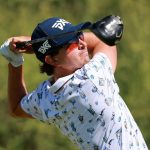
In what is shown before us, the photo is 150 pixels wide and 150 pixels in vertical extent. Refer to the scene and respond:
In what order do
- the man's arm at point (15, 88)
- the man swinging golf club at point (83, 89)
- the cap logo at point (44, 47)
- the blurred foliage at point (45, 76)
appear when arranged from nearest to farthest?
the man swinging golf club at point (83, 89) < the cap logo at point (44, 47) < the man's arm at point (15, 88) < the blurred foliage at point (45, 76)

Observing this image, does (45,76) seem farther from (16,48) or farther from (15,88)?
(16,48)

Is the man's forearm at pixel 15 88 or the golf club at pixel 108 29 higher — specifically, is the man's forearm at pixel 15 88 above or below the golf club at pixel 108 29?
below

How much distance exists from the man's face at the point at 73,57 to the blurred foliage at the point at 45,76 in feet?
30.2

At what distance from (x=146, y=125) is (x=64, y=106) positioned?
416 inches

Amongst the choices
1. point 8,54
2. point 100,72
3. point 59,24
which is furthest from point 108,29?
point 8,54

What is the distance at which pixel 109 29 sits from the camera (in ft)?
12.7

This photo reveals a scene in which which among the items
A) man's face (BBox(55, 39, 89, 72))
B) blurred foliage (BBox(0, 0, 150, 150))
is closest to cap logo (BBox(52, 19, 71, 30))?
man's face (BBox(55, 39, 89, 72))

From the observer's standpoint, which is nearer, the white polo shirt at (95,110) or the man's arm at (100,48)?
the white polo shirt at (95,110)

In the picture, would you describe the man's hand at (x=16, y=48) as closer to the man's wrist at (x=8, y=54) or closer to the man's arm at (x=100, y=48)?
the man's wrist at (x=8, y=54)

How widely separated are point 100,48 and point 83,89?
388mm

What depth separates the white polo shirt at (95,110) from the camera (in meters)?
3.95

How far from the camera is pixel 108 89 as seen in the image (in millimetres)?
3986

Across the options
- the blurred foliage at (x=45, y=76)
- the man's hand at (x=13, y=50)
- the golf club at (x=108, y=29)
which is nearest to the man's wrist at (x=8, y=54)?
the man's hand at (x=13, y=50)

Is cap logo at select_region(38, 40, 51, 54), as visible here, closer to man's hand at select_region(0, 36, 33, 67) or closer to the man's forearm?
man's hand at select_region(0, 36, 33, 67)
